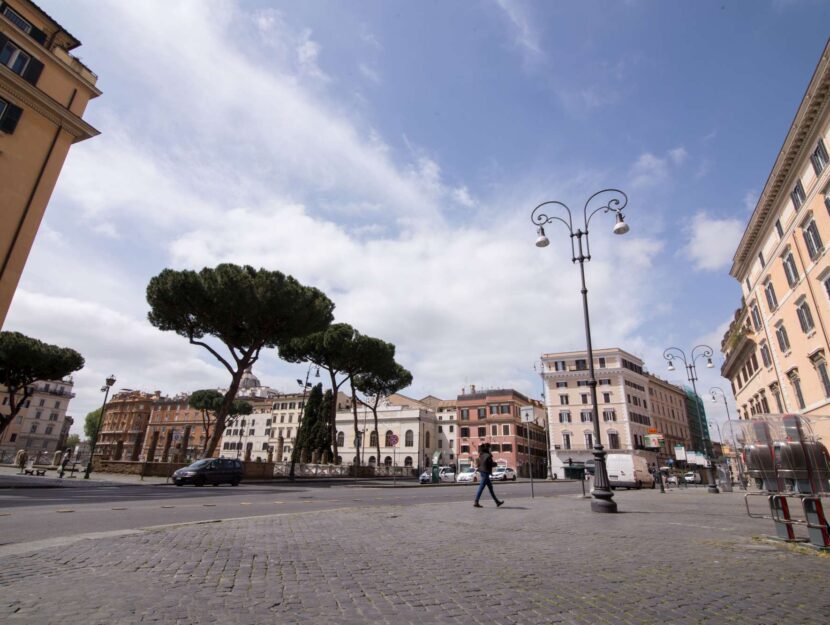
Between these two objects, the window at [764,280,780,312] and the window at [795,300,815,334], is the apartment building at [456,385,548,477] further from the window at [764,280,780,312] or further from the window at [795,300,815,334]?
the window at [795,300,815,334]

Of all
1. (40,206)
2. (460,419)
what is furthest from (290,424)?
(40,206)

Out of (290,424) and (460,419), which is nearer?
(460,419)

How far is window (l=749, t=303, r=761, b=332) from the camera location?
96.3 feet

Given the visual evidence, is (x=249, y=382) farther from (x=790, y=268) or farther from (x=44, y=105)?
(x=790, y=268)

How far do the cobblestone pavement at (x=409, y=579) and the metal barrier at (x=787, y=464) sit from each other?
1.61 feet

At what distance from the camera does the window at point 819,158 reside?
17859mm

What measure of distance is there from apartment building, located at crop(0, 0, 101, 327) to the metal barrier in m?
26.2

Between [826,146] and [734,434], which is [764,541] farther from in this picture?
[826,146]

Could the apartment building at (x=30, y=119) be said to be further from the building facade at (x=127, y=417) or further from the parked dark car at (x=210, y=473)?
the building facade at (x=127, y=417)

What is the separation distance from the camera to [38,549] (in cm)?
455

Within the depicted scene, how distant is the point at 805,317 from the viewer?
21.5 m

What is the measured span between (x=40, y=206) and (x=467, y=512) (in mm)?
23804

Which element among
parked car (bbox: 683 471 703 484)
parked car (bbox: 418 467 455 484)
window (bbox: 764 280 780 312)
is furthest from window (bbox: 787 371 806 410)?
parked car (bbox: 683 471 703 484)

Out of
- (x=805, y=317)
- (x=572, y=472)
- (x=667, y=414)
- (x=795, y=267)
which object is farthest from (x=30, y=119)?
(x=667, y=414)
